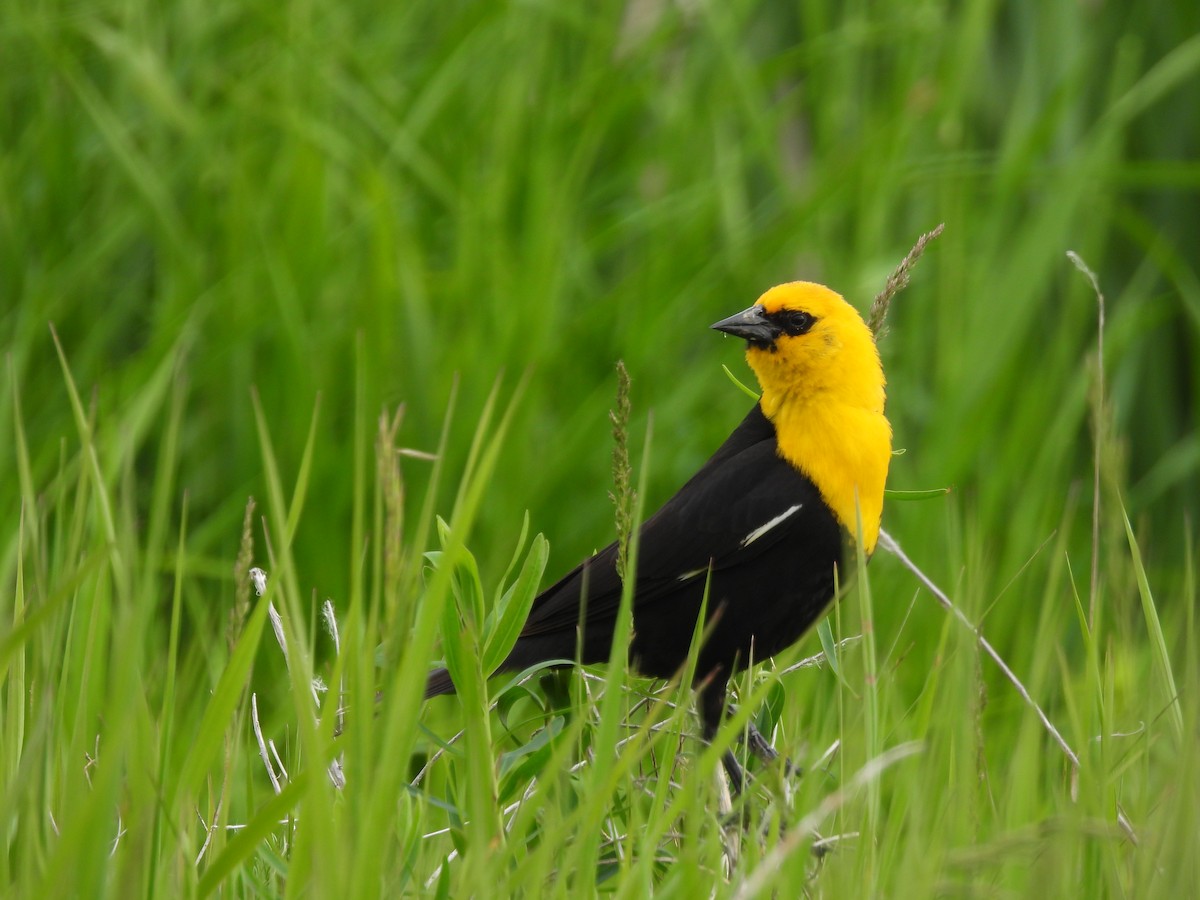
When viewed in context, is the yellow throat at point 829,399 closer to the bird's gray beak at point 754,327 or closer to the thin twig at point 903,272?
the bird's gray beak at point 754,327

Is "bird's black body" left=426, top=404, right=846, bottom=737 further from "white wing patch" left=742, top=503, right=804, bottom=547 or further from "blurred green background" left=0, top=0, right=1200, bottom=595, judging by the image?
"blurred green background" left=0, top=0, right=1200, bottom=595

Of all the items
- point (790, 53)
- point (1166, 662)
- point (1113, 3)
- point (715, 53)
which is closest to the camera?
point (1166, 662)

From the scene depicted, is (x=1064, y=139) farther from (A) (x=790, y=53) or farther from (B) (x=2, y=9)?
(B) (x=2, y=9)

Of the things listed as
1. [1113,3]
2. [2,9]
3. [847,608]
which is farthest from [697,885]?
[1113,3]

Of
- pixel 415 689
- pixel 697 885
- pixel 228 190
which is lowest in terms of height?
pixel 697 885

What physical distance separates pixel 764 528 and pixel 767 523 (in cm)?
1

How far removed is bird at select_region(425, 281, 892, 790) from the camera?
2445 millimetres

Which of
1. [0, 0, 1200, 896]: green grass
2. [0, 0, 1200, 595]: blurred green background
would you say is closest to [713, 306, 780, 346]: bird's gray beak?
[0, 0, 1200, 896]: green grass

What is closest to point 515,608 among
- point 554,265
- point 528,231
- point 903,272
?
point 903,272

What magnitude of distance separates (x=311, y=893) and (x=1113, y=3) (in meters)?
4.92

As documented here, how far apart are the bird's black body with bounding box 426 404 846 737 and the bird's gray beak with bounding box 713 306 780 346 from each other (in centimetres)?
19

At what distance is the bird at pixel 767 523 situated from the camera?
2445 mm

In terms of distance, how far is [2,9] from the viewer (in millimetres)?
4113

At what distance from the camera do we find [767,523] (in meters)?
2.47
